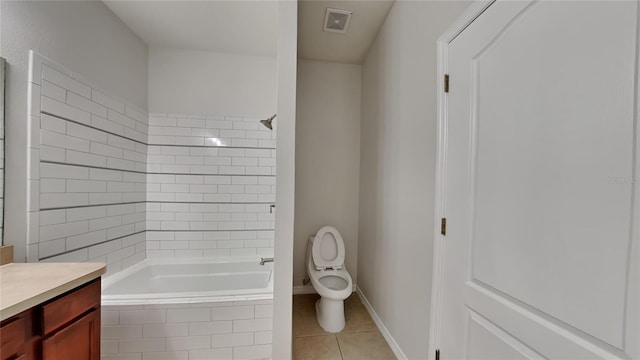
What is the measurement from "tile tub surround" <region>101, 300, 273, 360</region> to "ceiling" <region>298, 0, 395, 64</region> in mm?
2282

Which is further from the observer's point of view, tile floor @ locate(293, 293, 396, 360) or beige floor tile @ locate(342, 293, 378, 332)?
beige floor tile @ locate(342, 293, 378, 332)

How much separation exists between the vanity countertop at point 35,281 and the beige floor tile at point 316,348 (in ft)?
4.50

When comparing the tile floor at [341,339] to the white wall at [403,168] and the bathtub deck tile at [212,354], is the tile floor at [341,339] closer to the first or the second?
the white wall at [403,168]

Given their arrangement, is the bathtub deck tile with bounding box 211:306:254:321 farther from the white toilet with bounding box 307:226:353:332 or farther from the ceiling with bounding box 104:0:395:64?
the ceiling with bounding box 104:0:395:64

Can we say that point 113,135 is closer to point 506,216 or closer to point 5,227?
point 5,227

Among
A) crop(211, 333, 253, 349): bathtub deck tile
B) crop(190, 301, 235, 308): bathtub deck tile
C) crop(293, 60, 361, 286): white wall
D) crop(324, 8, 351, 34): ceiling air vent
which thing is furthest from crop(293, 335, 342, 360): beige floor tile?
crop(324, 8, 351, 34): ceiling air vent

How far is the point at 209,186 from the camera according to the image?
250 centimetres

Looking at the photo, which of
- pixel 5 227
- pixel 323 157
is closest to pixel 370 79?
pixel 323 157

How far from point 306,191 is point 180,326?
62.8 inches

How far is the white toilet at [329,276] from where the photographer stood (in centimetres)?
200

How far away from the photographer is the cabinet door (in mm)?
964

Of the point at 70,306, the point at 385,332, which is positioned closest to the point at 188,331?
the point at 70,306

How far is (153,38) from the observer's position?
2299 millimetres

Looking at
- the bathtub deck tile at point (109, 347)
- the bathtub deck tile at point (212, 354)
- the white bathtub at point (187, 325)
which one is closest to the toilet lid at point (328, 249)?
the white bathtub at point (187, 325)
